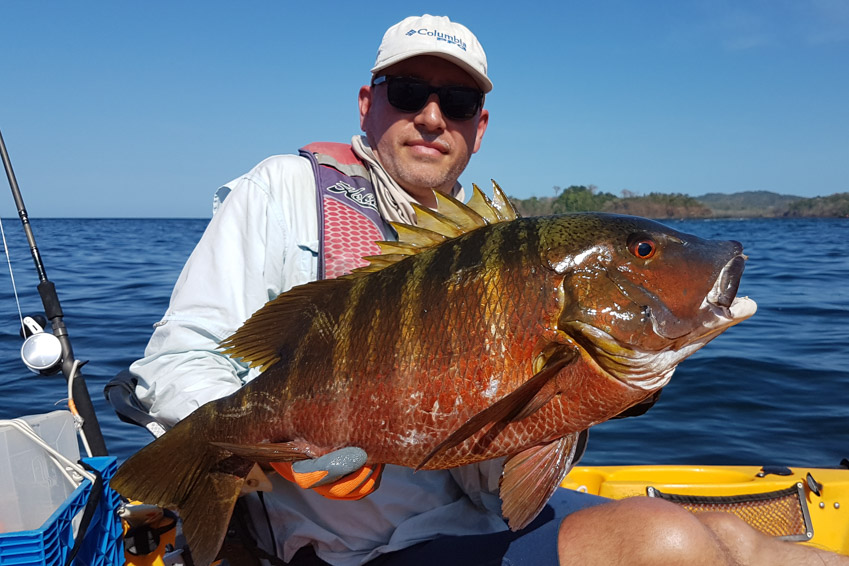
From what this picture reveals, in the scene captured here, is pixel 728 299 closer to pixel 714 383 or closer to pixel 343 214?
pixel 343 214

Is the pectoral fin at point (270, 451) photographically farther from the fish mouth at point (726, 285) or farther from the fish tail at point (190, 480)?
the fish mouth at point (726, 285)

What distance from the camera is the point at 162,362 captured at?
88.3 inches

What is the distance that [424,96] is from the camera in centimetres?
286

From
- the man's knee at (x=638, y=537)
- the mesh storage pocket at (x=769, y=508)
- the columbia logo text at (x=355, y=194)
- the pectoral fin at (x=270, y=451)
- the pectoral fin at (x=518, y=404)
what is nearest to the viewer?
the pectoral fin at (x=518, y=404)

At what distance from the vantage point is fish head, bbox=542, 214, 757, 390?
163 centimetres

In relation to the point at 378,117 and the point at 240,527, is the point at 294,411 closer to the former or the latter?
the point at 240,527

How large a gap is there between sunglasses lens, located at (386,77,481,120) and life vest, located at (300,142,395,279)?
339 mm

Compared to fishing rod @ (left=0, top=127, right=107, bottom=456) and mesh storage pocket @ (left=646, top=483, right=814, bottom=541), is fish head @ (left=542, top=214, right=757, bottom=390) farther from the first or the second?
mesh storage pocket @ (left=646, top=483, right=814, bottom=541)

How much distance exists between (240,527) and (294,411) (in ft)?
2.77

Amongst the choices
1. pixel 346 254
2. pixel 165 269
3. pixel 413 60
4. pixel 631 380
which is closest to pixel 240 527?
pixel 346 254

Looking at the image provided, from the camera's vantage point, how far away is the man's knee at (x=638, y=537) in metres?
2.05

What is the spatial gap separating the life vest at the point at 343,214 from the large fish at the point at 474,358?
546 millimetres

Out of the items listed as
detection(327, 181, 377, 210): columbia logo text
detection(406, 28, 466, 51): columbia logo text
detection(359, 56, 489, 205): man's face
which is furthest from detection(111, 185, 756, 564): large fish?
detection(406, 28, 466, 51): columbia logo text

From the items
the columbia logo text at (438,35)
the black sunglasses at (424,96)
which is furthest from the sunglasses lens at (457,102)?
the columbia logo text at (438,35)
